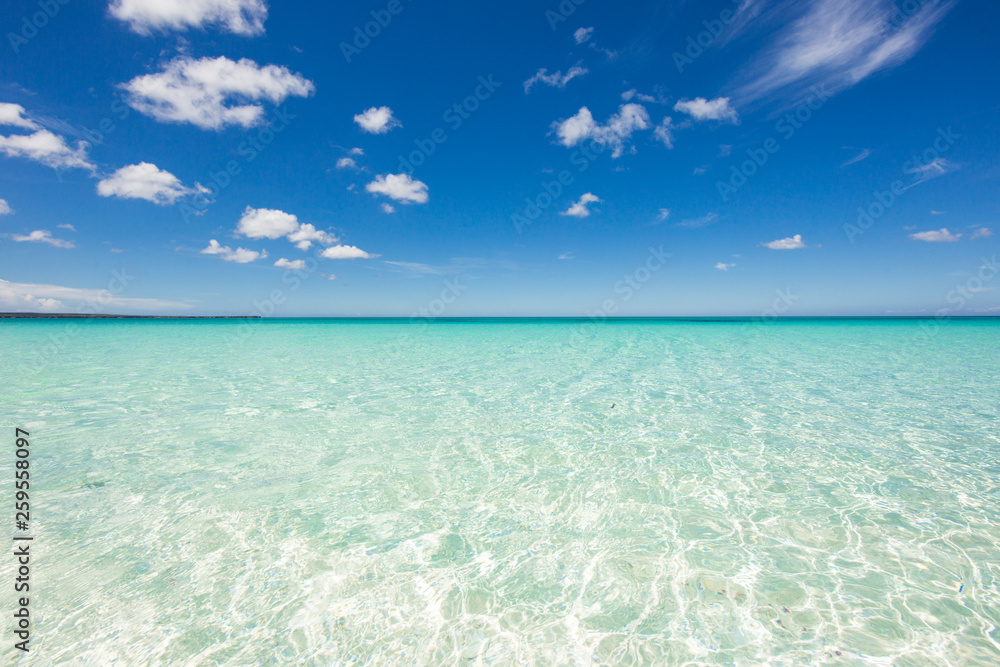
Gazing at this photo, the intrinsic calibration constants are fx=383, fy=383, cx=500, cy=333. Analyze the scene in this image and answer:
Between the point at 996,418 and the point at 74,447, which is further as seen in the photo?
the point at 996,418

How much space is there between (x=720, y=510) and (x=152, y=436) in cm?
884

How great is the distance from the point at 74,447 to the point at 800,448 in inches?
455

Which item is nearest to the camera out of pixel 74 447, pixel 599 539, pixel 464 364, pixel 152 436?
pixel 599 539

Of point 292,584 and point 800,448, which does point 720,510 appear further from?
point 292,584

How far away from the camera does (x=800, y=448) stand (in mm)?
6059

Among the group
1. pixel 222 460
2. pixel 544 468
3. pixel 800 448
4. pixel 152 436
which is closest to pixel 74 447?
pixel 152 436

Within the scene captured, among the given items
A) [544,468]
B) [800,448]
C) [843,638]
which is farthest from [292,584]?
[800,448]

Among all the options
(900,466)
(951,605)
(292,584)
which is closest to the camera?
(951,605)

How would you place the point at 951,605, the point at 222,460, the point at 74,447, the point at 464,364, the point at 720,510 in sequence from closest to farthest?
the point at 951,605 < the point at 720,510 < the point at 222,460 < the point at 74,447 < the point at 464,364

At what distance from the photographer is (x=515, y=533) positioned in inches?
156

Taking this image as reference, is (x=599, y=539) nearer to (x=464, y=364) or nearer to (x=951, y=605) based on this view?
(x=951, y=605)

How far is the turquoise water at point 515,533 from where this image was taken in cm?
273

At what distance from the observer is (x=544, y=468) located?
5.46 metres

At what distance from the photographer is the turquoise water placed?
2732 millimetres
